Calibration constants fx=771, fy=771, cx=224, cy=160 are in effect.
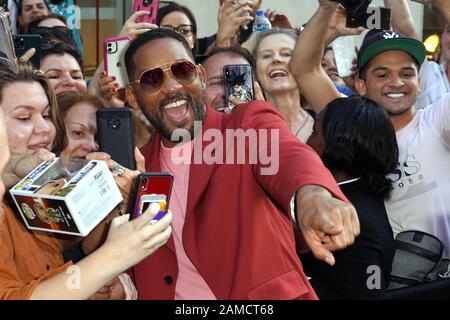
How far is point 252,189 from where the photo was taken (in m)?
2.37

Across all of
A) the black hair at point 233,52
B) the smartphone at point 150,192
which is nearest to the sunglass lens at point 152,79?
the smartphone at point 150,192

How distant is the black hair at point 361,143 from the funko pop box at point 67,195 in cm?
138

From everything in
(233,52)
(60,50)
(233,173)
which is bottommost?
(60,50)

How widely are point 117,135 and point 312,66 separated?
1.80 metres

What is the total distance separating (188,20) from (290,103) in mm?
956

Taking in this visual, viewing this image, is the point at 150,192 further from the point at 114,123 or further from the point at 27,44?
the point at 27,44

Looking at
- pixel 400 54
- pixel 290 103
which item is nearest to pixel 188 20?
pixel 290 103

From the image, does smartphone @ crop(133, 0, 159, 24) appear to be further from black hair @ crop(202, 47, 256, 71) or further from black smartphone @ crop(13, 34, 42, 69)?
black smartphone @ crop(13, 34, 42, 69)

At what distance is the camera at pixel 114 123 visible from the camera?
92.6 inches

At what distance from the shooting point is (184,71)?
2828 mm

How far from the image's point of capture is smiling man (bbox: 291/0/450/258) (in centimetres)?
350

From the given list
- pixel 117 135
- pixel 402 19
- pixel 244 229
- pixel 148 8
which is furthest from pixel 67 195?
pixel 402 19

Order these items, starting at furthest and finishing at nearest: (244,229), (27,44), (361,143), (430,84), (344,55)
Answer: (344,55), (430,84), (27,44), (361,143), (244,229)

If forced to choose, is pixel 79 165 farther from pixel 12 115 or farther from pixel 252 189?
pixel 12 115
